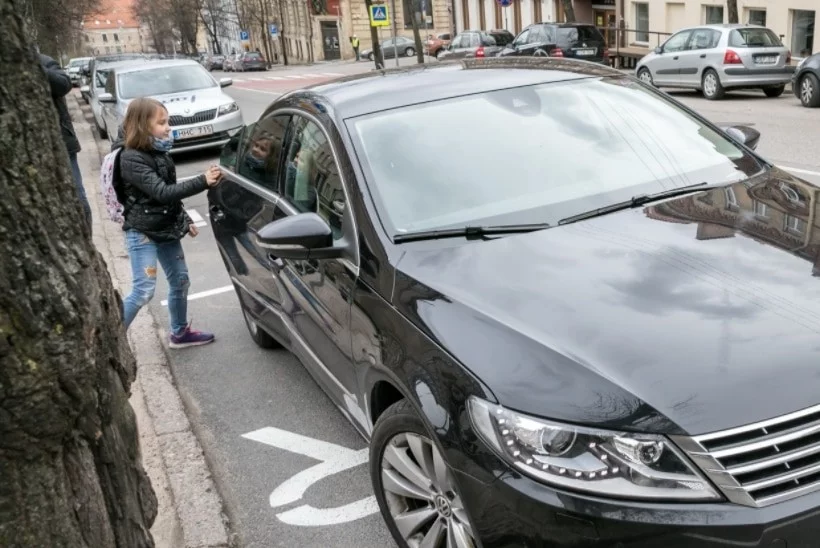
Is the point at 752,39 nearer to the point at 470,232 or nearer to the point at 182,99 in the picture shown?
the point at 182,99

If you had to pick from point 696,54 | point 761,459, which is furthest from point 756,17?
point 761,459

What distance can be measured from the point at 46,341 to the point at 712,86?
18.0 meters

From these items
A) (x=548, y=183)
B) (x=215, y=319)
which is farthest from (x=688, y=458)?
(x=215, y=319)

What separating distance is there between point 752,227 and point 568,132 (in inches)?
38.2

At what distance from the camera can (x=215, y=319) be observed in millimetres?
6227

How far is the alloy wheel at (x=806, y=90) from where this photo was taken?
15320 millimetres

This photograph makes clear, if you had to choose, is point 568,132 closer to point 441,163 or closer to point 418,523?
point 441,163

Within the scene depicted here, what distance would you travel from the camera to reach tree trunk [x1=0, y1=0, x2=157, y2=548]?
6.78 feet

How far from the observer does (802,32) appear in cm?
2403

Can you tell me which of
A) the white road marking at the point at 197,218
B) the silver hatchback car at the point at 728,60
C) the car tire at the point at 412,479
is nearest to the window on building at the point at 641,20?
the silver hatchback car at the point at 728,60

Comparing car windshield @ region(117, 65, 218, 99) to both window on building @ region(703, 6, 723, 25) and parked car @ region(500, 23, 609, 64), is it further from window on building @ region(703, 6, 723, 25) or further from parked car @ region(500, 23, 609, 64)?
window on building @ region(703, 6, 723, 25)

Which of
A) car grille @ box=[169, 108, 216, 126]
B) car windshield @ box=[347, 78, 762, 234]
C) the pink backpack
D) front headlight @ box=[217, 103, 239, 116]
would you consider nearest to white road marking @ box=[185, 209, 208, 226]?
car grille @ box=[169, 108, 216, 126]

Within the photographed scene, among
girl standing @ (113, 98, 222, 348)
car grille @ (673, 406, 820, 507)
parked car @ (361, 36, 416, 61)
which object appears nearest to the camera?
car grille @ (673, 406, 820, 507)

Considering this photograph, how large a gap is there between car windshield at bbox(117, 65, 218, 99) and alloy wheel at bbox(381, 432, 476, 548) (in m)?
12.8
